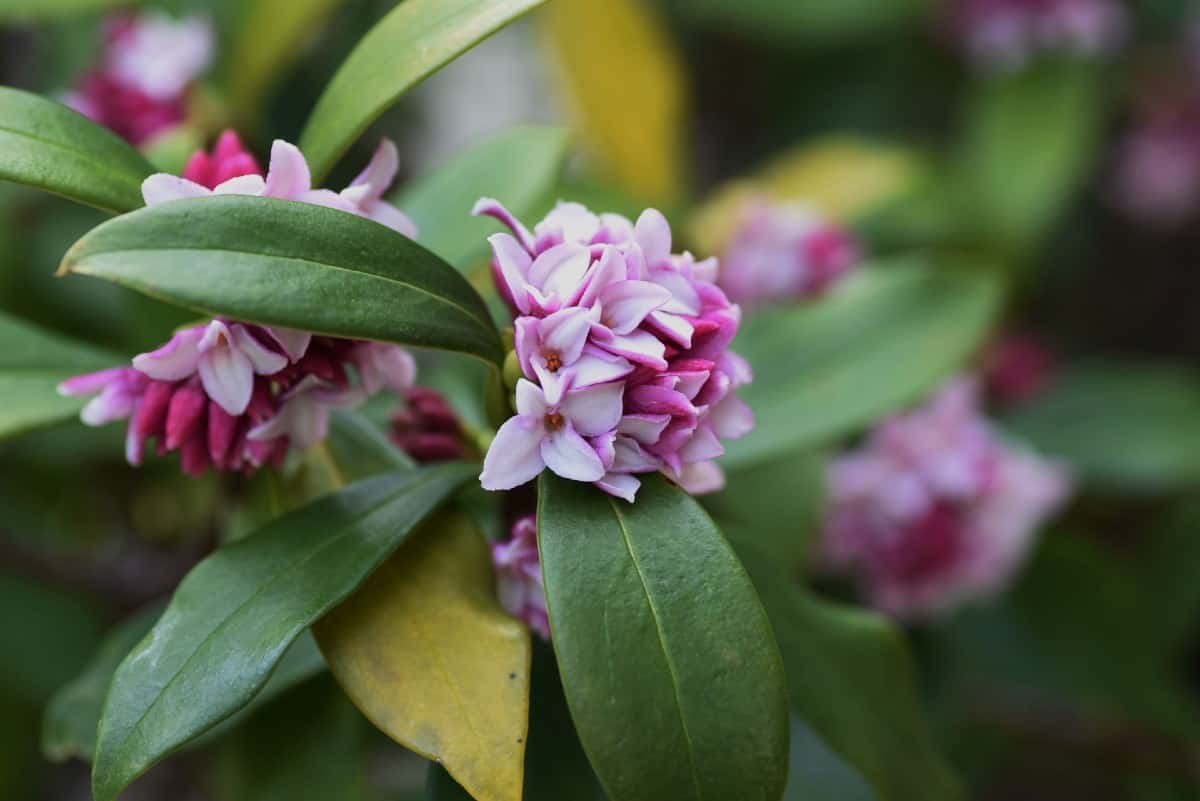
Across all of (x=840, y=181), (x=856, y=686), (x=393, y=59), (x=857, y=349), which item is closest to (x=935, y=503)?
(x=857, y=349)

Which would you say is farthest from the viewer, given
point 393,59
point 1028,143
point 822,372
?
point 1028,143

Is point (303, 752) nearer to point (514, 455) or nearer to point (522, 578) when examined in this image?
point (522, 578)

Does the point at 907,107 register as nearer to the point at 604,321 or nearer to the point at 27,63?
the point at 27,63

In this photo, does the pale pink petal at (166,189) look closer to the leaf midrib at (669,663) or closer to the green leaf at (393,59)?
the green leaf at (393,59)

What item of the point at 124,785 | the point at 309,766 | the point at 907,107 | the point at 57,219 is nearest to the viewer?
the point at 124,785

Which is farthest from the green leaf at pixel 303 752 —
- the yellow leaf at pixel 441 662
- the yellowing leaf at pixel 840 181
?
the yellowing leaf at pixel 840 181

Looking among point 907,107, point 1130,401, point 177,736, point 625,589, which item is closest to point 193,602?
point 177,736

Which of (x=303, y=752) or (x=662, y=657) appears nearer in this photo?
(x=662, y=657)
